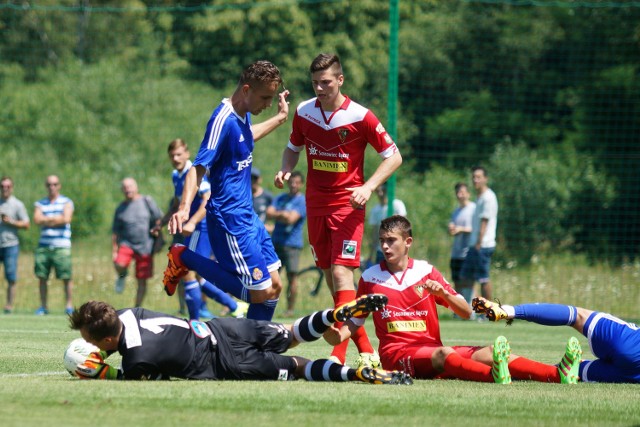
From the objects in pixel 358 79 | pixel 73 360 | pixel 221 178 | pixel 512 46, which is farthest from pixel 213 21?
pixel 73 360

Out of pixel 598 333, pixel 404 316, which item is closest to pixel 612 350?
pixel 598 333

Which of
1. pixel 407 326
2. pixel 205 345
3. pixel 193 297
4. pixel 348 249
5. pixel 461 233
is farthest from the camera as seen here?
pixel 461 233

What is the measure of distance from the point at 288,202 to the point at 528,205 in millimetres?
5824

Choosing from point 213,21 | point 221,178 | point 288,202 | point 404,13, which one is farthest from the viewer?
point 404,13

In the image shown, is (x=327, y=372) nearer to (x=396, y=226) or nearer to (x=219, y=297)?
(x=396, y=226)

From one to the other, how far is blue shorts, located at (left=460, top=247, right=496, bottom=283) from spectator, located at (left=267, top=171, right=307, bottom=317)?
100 inches

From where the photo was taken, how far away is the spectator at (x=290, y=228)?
14984mm

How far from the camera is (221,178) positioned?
24.6 feet

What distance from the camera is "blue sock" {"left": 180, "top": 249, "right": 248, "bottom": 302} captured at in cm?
755

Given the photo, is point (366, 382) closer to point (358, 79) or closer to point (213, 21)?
point (213, 21)

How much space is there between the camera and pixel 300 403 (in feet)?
17.9

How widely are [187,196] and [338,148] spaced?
137 cm

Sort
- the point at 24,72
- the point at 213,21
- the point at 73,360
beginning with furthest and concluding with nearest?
the point at 24,72
the point at 213,21
the point at 73,360

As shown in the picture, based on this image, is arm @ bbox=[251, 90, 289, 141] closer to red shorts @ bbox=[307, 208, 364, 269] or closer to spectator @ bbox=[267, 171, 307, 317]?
red shorts @ bbox=[307, 208, 364, 269]
